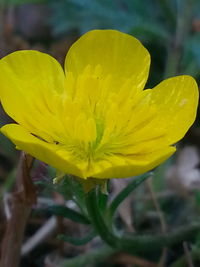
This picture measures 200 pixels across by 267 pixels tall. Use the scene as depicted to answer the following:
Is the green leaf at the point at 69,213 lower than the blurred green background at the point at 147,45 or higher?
higher

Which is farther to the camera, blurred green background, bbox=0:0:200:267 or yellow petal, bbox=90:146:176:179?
blurred green background, bbox=0:0:200:267

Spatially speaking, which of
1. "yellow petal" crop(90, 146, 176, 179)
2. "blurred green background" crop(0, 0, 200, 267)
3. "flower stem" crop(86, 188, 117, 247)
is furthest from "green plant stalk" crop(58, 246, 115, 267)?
"yellow petal" crop(90, 146, 176, 179)

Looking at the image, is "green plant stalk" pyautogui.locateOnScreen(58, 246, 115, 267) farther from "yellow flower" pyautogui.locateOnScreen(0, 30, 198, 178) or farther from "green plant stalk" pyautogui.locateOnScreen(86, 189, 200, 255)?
"yellow flower" pyautogui.locateOnScreen(0, 30, 198, 178)

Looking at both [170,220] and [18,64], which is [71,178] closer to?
[18,64]

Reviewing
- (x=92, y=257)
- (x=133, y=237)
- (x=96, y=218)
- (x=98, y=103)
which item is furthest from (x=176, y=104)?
(x=92, y=257)

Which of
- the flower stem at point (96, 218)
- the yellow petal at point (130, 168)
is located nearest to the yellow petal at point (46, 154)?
the yellow petal at point (130, 168)

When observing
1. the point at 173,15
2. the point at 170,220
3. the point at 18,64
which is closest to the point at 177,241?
the point at 170,220

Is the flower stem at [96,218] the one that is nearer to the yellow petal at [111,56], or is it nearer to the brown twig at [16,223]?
the brown twig at [16,223]
